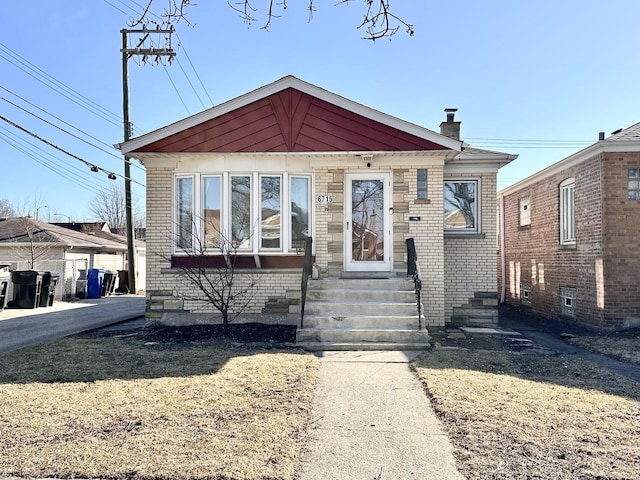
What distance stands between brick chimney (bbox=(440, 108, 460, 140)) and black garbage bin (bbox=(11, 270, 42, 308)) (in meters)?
13.4

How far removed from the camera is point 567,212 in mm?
→ 11688

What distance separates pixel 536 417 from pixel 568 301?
8.25m

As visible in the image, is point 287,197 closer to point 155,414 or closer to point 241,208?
point 241,208

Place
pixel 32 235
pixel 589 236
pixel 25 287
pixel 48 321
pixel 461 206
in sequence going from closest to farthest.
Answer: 1. pixel 589 236
2. pixel 461 206
3. pixel 48 321
4. pixel 25 287
5. pixel 32 235

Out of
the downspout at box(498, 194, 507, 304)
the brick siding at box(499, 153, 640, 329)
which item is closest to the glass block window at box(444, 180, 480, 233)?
the brick siding at box(499, 153, 640, 329)

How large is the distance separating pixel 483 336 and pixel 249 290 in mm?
4602

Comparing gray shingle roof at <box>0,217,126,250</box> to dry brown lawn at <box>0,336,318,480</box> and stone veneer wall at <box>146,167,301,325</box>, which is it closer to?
stone veneer wall at <box>146,167,301,325</box>

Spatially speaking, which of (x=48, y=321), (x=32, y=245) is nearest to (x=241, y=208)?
(x=48, y=321)

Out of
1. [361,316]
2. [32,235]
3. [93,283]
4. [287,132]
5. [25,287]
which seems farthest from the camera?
[93,283]

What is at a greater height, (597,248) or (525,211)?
(525,211)

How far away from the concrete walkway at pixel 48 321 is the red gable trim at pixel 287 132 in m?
4.20

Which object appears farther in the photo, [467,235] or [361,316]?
[467,235]

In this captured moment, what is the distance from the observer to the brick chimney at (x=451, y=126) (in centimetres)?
1189

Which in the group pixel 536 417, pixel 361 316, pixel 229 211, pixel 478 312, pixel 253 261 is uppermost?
pixel 229 211
